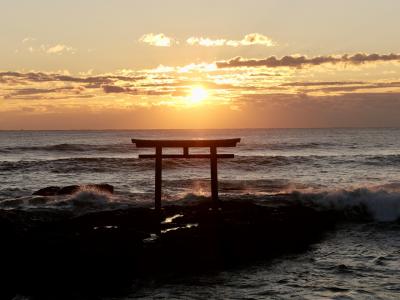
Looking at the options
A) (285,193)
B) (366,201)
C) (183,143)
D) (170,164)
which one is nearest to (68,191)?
(183,143)

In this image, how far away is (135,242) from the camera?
435 inches

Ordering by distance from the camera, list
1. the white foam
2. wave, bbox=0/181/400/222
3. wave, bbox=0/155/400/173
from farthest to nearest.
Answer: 1. wave, bbox=0/155/400/173
2. the white foam
3. wave, bbox=0/181/400/222

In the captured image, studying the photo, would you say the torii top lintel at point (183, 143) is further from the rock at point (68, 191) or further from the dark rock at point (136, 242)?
the rock at point (68, 191)

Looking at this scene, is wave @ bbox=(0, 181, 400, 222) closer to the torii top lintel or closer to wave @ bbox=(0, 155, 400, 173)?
the torii top lintel

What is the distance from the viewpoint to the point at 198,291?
372 inches

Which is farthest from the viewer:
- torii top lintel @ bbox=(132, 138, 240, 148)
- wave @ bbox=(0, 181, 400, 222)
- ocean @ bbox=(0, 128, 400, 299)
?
wave @ bbox=(0, 181, 400, 222)

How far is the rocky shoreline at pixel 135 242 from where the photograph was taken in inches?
393

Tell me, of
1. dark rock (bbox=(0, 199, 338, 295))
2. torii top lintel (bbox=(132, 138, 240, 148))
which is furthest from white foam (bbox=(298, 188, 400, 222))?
torii top lintel (bbox=(132, 138, 240, 148))

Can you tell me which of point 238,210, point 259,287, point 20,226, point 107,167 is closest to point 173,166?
point 107,167

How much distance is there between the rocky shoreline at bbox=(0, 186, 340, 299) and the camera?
9984mm

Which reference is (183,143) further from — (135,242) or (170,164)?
(170,164)

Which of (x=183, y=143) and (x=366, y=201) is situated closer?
(x=183, y=143)

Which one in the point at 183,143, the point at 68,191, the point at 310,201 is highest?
the point at 183,143

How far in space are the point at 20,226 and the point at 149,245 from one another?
3.36 meters
